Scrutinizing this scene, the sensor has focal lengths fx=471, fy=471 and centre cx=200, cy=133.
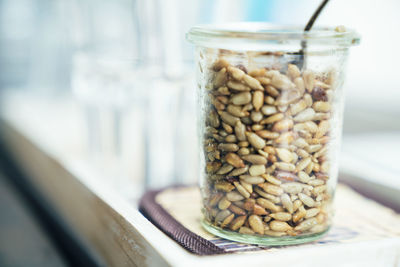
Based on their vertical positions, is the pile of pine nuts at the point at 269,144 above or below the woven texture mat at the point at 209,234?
above

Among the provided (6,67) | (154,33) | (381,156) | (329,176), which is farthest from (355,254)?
(6,67)

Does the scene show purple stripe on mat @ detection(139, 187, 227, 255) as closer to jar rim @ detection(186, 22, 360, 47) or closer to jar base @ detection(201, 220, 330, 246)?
jar base @ detection(201, 220, 330, 246)

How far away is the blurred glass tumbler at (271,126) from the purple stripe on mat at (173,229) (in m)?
0.02

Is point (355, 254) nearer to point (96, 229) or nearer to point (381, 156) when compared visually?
point (96, 229)

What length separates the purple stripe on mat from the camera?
281 mm

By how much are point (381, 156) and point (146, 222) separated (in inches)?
23.5

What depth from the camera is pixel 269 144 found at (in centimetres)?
29

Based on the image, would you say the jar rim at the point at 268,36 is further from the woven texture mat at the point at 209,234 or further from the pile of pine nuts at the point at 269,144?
the woven texture mat at the point at 209,234

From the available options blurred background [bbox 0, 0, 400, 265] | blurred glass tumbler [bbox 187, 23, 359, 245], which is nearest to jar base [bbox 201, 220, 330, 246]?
blurred glass tumbler [bbox 187, 23, 359, 245]

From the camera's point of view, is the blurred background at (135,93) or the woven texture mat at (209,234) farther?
the blurred background at (135,93)

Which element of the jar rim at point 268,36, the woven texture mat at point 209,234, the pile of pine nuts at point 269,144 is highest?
the jar rim at point 268,36

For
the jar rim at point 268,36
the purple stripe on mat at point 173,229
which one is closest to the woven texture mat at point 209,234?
the purple stripe on mat at point 173,229

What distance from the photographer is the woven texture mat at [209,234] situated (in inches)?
11.7

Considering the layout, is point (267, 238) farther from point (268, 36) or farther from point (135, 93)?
point (135, 93)
